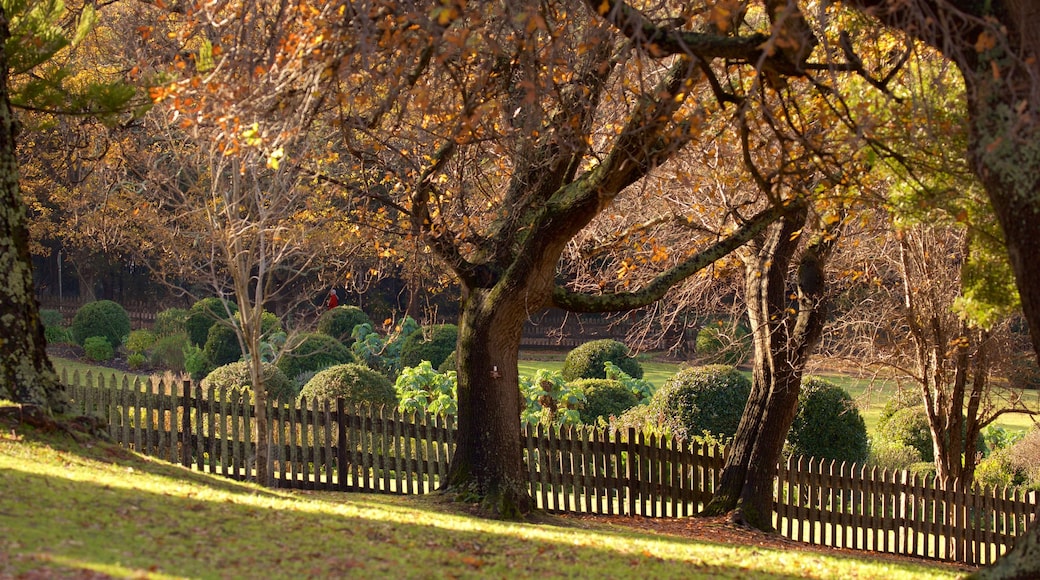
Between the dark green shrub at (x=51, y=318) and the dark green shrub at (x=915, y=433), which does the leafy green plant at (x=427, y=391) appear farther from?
the dark green shrub at (x=51, y=318)

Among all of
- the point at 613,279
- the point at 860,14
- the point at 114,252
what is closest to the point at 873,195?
the point at 860,14

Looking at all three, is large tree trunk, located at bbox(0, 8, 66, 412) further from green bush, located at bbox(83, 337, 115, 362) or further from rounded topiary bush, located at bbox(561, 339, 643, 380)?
green bush, located at bbox(83, 337, 115, 362)

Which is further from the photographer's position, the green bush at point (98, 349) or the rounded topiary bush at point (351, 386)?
the green bush at point (98, 349)

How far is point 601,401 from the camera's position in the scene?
679 inches

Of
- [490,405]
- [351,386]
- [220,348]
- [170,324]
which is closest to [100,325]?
[170,324]

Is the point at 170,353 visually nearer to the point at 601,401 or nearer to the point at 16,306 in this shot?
the point at 601,401

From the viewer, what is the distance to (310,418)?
13.7 m

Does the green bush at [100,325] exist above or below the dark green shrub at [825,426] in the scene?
above

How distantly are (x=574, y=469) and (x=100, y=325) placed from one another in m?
18.5

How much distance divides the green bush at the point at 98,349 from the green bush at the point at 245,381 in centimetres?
1015

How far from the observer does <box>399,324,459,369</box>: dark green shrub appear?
23094 mm

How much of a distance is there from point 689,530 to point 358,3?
6.85 meters

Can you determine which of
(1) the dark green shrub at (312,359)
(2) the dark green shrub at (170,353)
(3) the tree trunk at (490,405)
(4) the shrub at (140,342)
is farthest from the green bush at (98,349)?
(3) the tree trunk at (490,405)

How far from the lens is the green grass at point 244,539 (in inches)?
216
